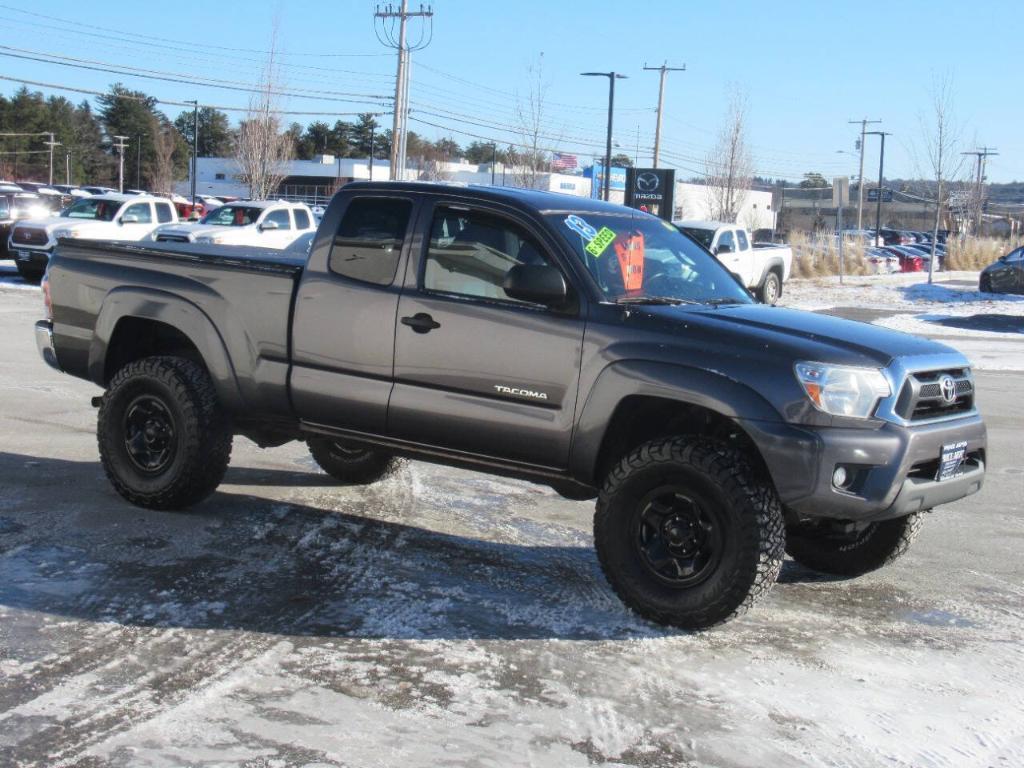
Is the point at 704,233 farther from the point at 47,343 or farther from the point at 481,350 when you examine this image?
the point at 481,350

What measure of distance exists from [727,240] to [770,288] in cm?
249

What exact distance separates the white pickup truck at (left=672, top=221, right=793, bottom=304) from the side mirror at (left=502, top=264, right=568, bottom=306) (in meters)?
19.0

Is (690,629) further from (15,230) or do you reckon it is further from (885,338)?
(15,230)

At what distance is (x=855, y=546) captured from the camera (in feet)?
19.7

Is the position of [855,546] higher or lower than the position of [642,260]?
lower

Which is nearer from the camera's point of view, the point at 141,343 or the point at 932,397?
the point at 932,397

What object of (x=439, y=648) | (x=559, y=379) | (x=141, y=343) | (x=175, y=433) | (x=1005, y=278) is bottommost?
(x=439, y=648)

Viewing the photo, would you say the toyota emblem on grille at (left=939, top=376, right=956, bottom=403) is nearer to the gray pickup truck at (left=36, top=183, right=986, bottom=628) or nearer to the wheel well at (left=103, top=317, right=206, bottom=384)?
the gray pickup truck at (left=36, top=183, right=986, bottom=628)

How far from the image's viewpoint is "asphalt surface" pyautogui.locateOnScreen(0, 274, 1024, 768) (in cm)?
391

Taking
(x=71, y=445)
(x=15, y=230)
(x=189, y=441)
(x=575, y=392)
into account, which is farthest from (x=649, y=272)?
(x=15, y=230)

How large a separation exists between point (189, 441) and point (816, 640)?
3420 millimetres

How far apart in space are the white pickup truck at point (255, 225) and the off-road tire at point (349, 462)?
1626 cm

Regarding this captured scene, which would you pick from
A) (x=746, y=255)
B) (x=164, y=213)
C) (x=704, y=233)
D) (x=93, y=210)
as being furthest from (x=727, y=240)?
(x=93, y=210)

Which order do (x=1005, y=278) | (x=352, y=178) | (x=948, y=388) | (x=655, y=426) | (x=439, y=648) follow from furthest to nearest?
(x=352, y=178)
(x=1005, y=278)
(x=655, y=426)
(x=948, y=388)
(x=439, y=648)
